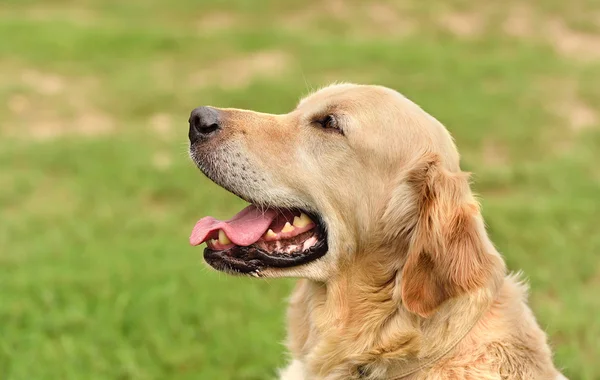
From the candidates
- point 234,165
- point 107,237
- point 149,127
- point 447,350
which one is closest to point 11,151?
point 149,127

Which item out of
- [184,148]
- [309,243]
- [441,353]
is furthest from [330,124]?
[184,148]

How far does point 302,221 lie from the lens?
11.6ft

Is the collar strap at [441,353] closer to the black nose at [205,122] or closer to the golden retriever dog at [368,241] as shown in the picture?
the golden retriever dog at [368,241]

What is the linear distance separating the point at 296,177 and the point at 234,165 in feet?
1.03

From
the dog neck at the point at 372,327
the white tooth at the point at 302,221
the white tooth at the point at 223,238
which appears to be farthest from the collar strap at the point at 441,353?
the white tooth at the point at 223,238

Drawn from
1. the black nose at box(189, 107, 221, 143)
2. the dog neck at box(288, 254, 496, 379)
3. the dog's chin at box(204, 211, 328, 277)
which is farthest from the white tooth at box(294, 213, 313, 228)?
the black nose at box(189, 107, 221, 143)

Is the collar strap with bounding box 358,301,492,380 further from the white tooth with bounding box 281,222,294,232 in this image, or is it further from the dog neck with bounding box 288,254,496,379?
the white tooth with bounding box 281,222,294,232

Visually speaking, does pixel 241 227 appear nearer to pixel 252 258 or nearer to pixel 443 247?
pixel 252 258

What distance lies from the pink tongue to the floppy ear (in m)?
0.75

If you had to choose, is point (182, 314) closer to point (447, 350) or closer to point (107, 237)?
point (107, 237)

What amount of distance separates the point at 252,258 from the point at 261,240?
11 cm

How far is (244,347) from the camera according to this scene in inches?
192

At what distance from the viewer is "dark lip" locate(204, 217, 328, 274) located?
11.1 feet

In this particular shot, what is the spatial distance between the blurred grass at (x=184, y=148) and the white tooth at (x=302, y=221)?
106cm
